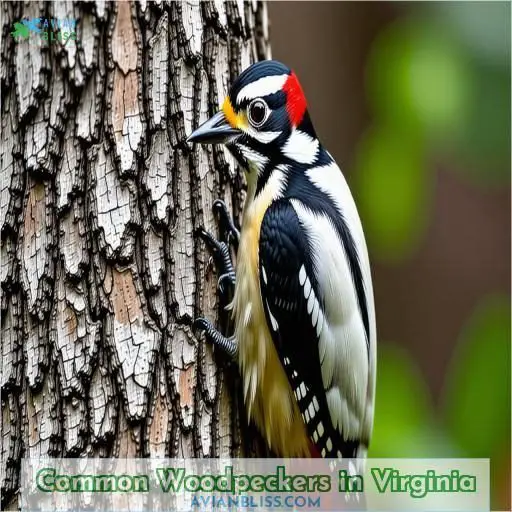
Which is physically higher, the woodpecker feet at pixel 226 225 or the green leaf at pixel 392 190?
the green leaf at pixel 392 190

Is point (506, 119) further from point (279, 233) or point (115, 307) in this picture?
point (115, 307)

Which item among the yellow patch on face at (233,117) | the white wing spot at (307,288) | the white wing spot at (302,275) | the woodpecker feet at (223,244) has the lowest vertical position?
the white wing spot at (307,288)

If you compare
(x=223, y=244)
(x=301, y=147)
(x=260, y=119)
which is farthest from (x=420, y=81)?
(x=223, y=244)

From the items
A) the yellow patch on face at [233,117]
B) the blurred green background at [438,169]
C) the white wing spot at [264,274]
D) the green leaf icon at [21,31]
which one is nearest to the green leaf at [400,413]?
the blurred green background at [438,169]

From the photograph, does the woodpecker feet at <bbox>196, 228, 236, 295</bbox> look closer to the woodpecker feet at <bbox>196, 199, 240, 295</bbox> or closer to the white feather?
the woodpecker feet at <bbox>196, 199, 240, 295</bbox>

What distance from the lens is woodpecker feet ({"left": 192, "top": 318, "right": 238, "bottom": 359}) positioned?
67.2 inches

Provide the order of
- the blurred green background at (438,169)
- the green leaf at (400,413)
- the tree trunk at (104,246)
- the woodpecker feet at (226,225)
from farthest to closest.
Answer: the blurred green background at (438,169), the green leaf at (400,413), the woodpecker feet at (226,225), the tree trunk at (104,246)

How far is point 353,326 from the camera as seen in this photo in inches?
68.2

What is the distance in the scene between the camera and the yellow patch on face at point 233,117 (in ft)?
5.56

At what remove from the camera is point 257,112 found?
170 centimetres

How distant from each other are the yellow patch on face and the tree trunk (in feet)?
0.35

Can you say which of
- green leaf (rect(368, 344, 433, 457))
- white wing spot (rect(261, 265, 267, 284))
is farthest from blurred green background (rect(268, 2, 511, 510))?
white wing spot (rect(261, 265, 267, 284))

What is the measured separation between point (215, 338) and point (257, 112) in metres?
0.54

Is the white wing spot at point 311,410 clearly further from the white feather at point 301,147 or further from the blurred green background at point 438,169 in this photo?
the blurred green background at point 438,169
